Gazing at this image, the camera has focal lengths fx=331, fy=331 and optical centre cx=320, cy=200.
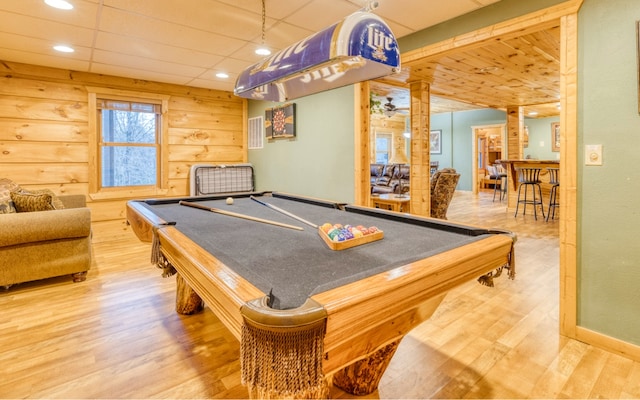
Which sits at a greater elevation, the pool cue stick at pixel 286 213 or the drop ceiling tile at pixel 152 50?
the drop ceiling tile at pixel 152 50

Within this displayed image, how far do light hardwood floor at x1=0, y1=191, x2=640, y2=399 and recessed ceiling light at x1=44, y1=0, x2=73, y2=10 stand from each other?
2.34 metres

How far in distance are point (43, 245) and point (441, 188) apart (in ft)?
15.2

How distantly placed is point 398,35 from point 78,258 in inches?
147

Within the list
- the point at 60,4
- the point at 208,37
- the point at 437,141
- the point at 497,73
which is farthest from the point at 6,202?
the point at 437,141

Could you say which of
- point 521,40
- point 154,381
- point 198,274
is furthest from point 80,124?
point 521,40

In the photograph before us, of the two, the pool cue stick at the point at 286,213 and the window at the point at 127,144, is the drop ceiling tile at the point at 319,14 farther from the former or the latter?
the window at the point at 127,144

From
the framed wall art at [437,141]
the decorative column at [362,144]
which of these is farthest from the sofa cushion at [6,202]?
the framed wall art at [437,141]

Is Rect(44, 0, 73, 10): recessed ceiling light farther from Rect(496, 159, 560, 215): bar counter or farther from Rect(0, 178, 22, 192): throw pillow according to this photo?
Rect(496, 159, 560, 215): bar counter

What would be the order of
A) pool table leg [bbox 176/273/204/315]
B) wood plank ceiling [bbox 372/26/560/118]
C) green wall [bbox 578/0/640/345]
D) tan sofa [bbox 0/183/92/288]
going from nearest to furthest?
green wall [bbox 578/0/640/345] → pool table leg [bbox 176/273/204/315] → tan sofa [bbox 0/183/92/288] → wood plank ceiling [bbox 372/26/560/118]

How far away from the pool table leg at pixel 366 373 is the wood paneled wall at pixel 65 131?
4575 millimetres

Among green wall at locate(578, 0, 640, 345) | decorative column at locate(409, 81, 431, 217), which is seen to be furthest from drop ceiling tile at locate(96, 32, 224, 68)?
green wall at locate(578, 0, 640, 345)

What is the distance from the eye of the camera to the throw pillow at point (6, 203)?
9.43ft

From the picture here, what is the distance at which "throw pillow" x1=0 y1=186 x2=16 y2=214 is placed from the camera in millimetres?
2873

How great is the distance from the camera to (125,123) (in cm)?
520
